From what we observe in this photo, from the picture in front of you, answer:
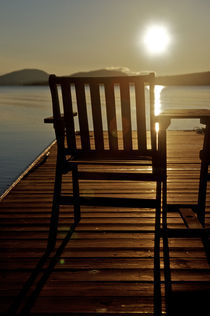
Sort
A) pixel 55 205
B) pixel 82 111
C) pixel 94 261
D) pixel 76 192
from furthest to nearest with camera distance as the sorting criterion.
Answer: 1. pixel 76 192
2. pixel 55 205
3. pixel 82 111
4. pixel 94 261

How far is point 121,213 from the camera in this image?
3242mm

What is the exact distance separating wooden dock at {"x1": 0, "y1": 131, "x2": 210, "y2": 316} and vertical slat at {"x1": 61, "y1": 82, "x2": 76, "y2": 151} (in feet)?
2.83

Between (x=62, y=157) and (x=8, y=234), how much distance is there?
36.1 inches

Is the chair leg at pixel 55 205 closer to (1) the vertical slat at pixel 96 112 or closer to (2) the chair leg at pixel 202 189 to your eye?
(1) the vertical slat at pixel 96 112

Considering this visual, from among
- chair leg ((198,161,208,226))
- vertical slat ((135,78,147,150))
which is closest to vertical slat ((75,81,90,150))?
vertical slat ((135,78,147,150))

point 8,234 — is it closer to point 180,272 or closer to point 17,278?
point 17,278

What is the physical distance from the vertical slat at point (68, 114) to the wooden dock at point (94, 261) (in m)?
0.86

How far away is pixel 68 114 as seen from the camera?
249 cm

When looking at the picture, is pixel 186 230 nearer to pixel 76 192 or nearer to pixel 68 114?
pixel 76 192

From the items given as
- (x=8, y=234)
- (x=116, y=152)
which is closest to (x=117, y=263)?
(x=116, y=152)

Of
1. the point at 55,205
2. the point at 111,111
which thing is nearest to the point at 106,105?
the point at 111,111

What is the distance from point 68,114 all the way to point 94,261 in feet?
3.85

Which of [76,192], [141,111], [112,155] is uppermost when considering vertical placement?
[141,111]

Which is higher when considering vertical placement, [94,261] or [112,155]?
[112,155]
